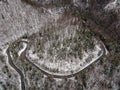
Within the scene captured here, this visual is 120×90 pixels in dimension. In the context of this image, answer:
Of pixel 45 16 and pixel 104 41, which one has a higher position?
pixel 45 16

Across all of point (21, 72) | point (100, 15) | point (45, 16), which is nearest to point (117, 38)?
point (100, 15)

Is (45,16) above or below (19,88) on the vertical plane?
above

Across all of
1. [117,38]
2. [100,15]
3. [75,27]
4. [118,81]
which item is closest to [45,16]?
[75,27]

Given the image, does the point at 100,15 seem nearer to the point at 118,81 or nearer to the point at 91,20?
the point at 91,20

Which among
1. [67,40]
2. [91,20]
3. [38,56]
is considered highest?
[91,20]

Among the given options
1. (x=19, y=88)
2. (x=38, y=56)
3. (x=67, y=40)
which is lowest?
(x=19, y=88)

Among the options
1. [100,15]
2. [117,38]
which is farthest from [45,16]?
[117,38]

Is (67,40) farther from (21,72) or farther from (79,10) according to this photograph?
(21,72)

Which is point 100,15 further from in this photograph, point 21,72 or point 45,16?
point 21,72
